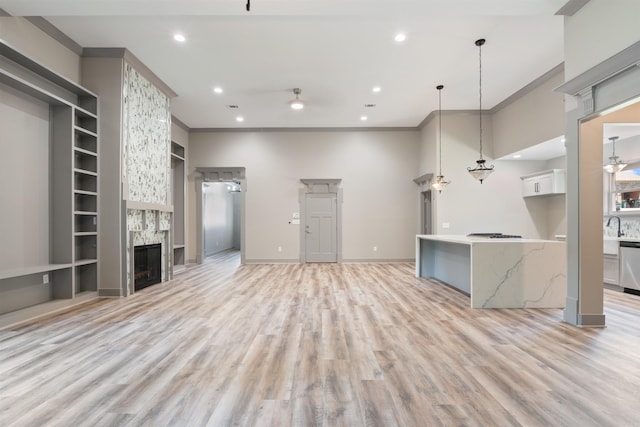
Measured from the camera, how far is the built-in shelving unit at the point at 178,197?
26.1 ft

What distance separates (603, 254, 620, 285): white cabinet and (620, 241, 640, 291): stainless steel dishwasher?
0.08 m

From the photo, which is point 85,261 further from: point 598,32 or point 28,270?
point 598,32

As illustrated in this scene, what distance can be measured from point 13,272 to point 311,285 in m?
3.97

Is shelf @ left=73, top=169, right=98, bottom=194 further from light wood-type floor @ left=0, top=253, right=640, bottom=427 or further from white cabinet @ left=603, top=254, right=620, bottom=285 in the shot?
white cabinet @ left=603, top=254, right=620, bottom=285

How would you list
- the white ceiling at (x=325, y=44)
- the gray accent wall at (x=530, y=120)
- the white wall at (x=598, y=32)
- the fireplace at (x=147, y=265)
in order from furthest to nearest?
the gray accent wall at (x=530, y=120), the fireplace at (x=147, y=265), the white ceiling at (x=325, y=44), the white wall at (x=598, y=32)

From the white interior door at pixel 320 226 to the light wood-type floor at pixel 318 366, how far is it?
4282mm

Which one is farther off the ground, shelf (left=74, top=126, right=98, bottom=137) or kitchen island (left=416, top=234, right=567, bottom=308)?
shelf (left=74, top=126, right=98, bottom=137)

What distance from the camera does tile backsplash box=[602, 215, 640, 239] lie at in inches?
213

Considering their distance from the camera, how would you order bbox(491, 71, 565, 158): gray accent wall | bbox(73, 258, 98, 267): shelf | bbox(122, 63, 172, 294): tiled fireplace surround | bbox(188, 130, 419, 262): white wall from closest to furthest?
bbox(73, 258, 98, 267): shelf → bbox(122, 63, 172, 294): tiled fireplace surround → bbox(491, 71, 565, 158): gray accent wall → bbox(188, 130, 419, 262): white wall

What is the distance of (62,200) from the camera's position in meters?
4.12

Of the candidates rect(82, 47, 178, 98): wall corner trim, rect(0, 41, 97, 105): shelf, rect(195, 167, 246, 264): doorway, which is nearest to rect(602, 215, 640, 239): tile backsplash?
rect(195, 167, 246, 264): doorway

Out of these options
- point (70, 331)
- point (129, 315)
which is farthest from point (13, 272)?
point (129, 315)

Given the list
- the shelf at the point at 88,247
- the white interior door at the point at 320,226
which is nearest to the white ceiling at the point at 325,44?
the white interior door at the point at 320,226

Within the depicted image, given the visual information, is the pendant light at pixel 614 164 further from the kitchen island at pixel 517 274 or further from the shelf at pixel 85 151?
the shelf at pixel 85 151
